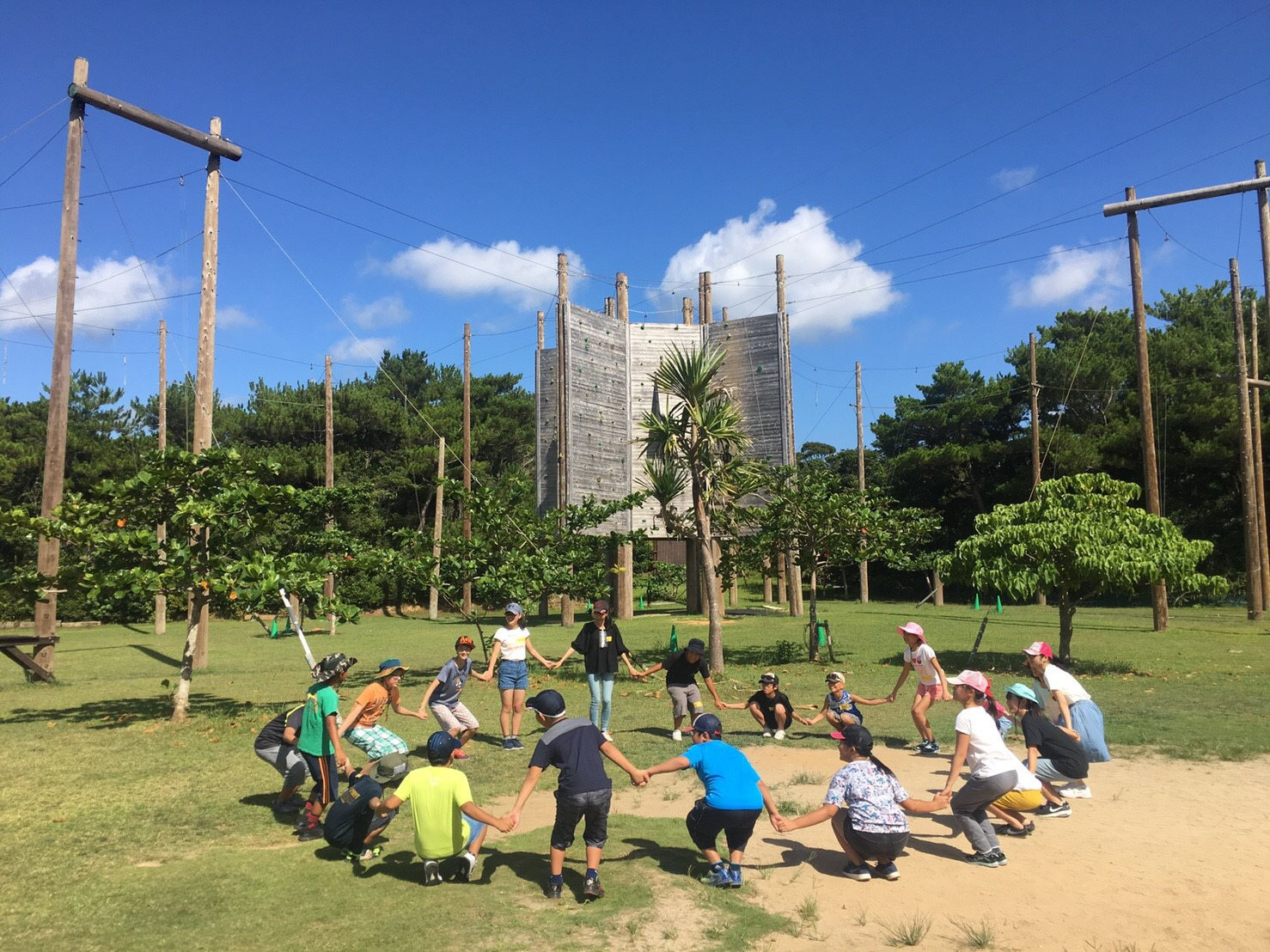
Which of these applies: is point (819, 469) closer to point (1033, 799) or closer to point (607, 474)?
point (607, 474)

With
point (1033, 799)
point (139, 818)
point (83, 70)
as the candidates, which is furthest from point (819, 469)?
point (83, 70)

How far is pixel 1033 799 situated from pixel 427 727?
8.11 metres

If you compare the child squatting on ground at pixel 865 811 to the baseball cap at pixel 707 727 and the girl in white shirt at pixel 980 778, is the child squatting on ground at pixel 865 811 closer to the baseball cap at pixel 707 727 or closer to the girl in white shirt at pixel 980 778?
the girl in white shirt at pixel 980 778

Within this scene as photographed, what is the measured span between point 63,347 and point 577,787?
15980 millimetres

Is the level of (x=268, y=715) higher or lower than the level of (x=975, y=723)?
lower

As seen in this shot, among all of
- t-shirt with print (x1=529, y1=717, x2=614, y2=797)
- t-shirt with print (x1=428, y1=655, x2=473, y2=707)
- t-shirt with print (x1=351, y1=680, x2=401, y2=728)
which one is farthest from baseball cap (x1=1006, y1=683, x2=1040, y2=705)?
t-shirt with print (x1=428, y1=655, x2=473, y2=707)

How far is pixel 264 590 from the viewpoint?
1236 centimetres

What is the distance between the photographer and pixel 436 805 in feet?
20.0

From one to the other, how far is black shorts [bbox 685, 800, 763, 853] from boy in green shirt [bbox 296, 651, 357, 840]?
3015mm

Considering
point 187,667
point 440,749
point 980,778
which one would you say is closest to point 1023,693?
point 980,778

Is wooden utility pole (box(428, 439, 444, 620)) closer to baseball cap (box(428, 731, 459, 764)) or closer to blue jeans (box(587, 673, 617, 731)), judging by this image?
blue jeans (box(587, 673, 617, 731))

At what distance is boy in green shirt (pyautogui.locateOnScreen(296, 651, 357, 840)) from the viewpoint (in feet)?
24.0

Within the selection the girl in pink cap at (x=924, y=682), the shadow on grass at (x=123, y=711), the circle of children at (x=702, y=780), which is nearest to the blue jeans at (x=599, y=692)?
the circle of children at (x=702, y=780)

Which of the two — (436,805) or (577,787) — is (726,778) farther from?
(436,805)
